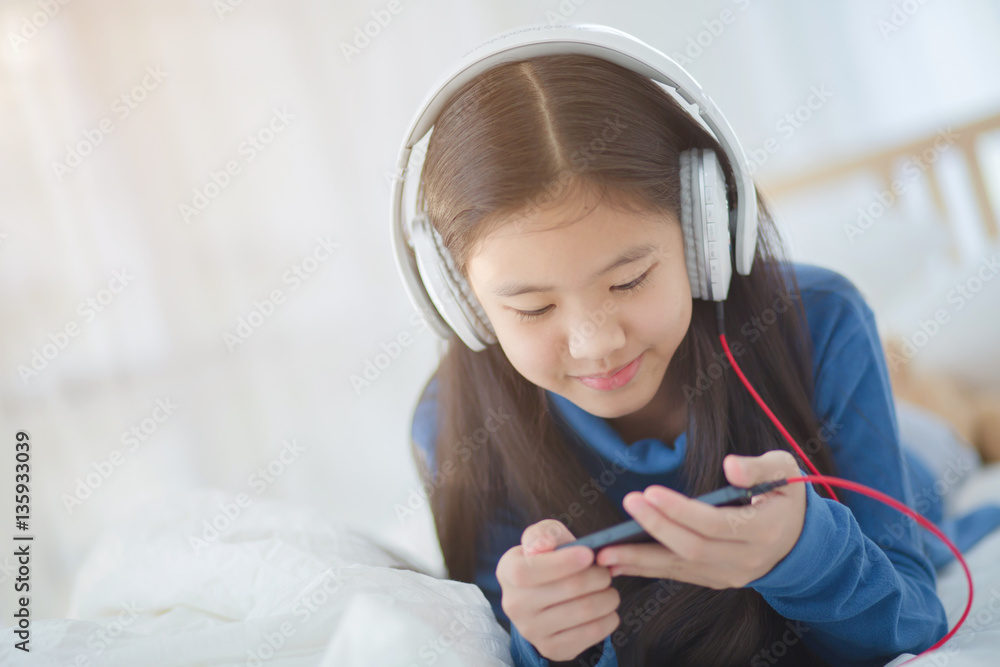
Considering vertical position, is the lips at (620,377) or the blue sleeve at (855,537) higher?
the lips at (620,377)

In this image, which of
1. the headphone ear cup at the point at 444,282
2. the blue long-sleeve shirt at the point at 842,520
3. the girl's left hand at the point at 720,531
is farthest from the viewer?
the headphone ear cup at the point at 444,282

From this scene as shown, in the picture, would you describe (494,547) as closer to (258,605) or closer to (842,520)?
(258,605)

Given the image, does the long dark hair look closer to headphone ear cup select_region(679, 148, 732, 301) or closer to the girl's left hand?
headphone ear cup select_region(679, 148, 732, 301)

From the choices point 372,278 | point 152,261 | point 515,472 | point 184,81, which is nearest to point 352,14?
point 184,81

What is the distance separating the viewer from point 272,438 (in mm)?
2098

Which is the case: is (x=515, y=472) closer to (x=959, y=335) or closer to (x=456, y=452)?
(x=456, y=452)

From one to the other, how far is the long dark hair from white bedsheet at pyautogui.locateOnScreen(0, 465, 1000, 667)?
0.45 ft

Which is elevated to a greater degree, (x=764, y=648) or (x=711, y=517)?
(x=711, y=517)

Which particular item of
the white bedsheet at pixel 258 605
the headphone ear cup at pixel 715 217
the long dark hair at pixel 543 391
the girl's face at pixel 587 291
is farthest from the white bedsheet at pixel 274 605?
the headphone ear cup at pixel 715 217

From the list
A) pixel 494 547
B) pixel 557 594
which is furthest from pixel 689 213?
pixel 494 547

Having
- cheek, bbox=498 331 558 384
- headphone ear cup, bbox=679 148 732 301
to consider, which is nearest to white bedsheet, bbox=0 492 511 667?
cheek, bbox=498 331 558 384

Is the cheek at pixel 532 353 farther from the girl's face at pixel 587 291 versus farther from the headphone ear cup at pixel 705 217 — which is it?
the headphone ear cup at pixel 705 217

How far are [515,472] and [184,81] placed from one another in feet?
5.68

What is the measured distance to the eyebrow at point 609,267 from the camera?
615 millimetres
